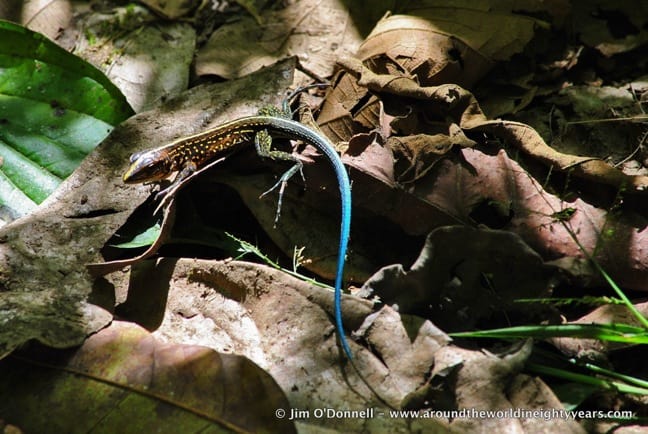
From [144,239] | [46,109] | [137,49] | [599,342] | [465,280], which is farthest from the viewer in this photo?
[137,49]

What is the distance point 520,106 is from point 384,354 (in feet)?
6.65

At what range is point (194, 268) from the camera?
3.12 meters

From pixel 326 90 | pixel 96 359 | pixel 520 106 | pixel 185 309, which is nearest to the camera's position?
pixel 96 359

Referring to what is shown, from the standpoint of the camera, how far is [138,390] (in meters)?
2.54

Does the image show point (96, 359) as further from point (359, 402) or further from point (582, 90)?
point (582, 90)

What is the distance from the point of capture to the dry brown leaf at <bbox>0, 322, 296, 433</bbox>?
2.43m

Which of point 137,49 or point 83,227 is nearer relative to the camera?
point 83,227

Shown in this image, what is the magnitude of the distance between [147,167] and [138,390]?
1.57 m

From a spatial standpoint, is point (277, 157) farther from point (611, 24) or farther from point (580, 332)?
point (611, 24)

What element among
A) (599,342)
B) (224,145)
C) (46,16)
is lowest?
(599,342)

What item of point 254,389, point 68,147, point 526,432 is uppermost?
point 68,147

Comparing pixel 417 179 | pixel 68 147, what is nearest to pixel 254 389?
pixel 417 179

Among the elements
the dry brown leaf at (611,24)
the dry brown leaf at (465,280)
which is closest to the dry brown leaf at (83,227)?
the dry brown leaf at (465,280)

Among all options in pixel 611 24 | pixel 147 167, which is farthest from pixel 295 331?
pixel 611 24
